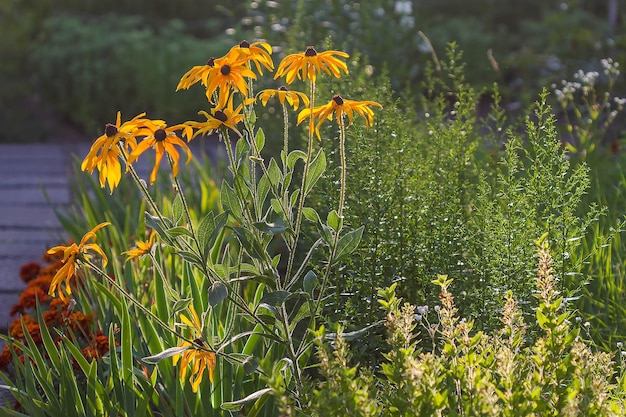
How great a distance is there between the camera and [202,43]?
25.7 feet

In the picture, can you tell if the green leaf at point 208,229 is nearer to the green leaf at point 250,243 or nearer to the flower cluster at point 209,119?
the green leaf at point 250,243

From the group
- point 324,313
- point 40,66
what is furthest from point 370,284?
point 40,66

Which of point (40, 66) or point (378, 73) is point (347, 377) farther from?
point (40, 66)

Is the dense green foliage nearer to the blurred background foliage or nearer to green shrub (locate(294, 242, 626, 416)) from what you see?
green shrub (locate(294, 242, 626, 416))

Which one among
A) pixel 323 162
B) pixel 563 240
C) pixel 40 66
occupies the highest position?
pixel 323 162

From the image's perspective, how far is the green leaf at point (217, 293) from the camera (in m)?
1.77

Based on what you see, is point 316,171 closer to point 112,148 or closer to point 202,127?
point 202,127

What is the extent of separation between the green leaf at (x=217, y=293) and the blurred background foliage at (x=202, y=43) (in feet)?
9.87

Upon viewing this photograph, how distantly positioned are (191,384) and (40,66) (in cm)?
607

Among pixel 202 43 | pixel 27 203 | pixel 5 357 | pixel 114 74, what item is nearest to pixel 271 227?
pixel 5 357

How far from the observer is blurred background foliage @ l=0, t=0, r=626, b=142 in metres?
5.14

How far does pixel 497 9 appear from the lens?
8.88m

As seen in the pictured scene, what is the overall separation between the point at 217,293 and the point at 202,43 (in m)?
6.32

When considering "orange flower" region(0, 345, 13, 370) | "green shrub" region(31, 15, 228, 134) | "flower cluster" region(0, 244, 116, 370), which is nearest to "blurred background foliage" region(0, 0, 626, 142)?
"green shrub" region(31, 15, 228, 134)
